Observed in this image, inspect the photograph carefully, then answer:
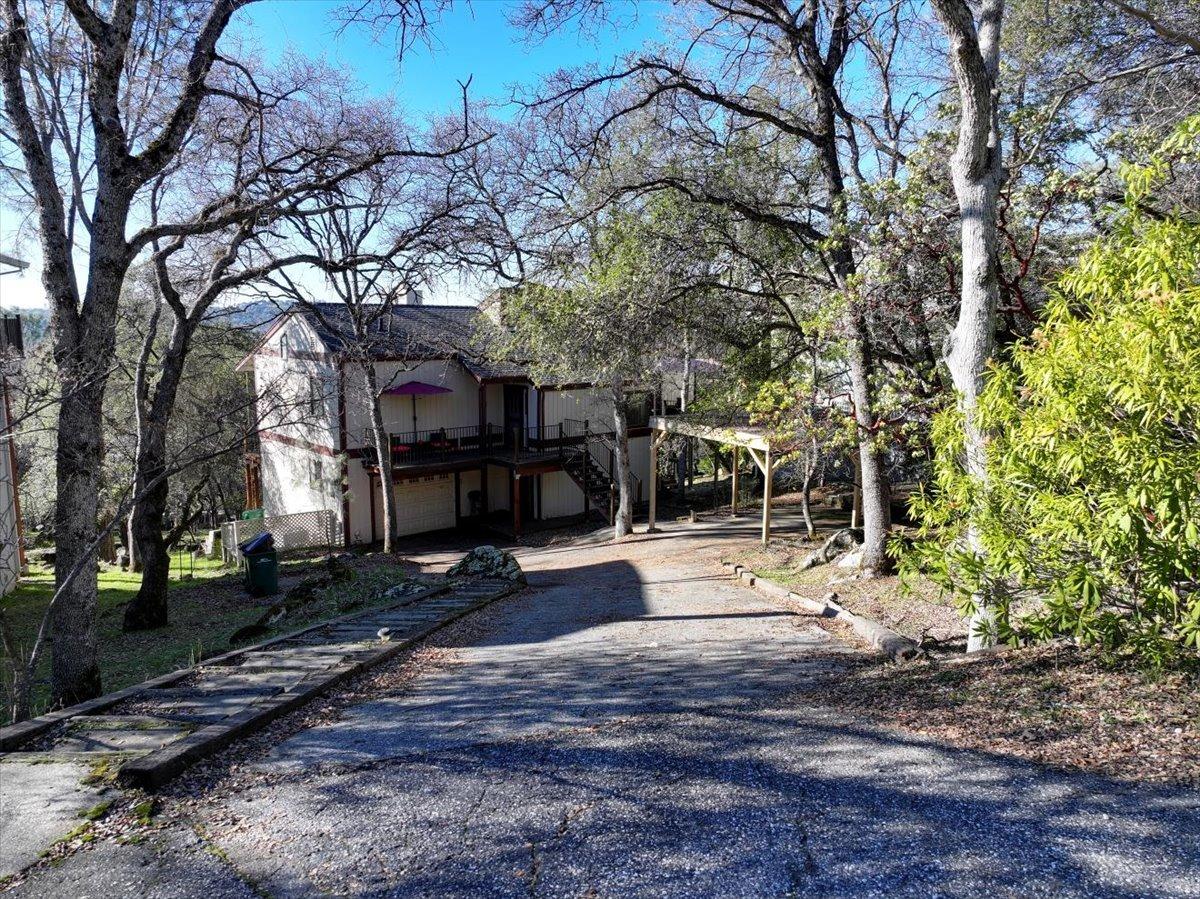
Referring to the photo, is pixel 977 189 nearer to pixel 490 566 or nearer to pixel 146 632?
pixel 490 566

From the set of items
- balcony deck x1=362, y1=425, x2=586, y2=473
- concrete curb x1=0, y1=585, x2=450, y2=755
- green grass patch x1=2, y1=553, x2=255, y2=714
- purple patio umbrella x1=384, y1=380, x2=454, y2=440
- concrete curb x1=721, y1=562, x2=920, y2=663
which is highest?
purple patio umbrella x1=384, y1=380, x2=454, y2=440

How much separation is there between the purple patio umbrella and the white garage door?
9.80 ft

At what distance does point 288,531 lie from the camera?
21781 mm

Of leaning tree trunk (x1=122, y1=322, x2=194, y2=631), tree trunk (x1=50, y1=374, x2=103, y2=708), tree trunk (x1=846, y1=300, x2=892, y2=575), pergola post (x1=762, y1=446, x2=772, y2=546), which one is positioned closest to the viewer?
tree trunk (x1=50, y1=374, x2=103, y2=708)

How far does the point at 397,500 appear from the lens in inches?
926

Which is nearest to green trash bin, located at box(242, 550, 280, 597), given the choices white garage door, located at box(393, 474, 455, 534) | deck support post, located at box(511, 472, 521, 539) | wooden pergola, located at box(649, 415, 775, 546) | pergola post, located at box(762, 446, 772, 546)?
white garage door, located at box(393, 474, 455, 534)

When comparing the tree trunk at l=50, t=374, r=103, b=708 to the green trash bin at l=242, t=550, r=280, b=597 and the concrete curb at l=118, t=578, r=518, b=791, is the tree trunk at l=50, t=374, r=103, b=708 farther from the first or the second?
the green trash bin at l=242, t=550, r=280, b=597

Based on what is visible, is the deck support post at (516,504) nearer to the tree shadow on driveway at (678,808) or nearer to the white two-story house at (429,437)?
the white two-story house at (429,437)

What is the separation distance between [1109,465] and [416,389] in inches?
764

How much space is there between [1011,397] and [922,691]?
89.0 inches

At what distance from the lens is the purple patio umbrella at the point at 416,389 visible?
21.3 m

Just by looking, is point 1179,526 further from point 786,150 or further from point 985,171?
point 786,150

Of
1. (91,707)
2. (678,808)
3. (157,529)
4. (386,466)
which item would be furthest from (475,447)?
(678,808)

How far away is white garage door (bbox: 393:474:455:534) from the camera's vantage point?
77.4 ft
